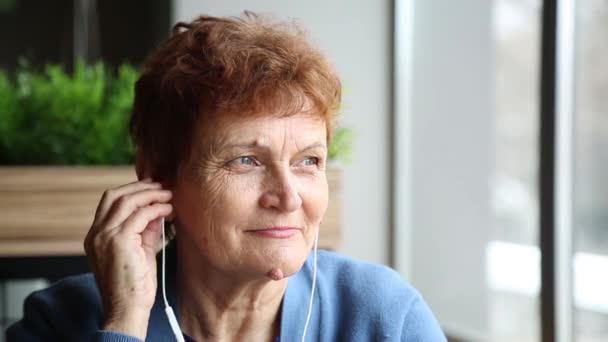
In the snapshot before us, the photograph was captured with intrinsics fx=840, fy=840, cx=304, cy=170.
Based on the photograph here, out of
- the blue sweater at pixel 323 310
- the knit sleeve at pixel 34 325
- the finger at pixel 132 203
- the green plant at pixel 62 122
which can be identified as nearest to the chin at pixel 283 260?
the blue sweater at pixel 323 310

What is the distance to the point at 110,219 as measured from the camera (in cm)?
156

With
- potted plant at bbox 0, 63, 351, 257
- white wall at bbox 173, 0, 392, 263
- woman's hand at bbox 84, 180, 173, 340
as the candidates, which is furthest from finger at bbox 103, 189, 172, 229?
white wall at bbox 173, 0, 392, 263

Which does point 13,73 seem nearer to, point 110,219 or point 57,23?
point 57,23

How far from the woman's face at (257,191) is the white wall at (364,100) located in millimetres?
2623

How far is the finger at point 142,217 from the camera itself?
61.1 inches

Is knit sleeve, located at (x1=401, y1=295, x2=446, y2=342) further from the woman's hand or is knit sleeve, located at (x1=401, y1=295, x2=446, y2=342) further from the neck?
the woman's hand

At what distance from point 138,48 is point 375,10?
4.75ft

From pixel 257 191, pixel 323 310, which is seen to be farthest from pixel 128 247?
pixel 323 310

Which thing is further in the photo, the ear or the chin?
the ear

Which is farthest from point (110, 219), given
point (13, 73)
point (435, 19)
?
point (13, 73)

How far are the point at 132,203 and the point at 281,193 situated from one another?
0.30 metres

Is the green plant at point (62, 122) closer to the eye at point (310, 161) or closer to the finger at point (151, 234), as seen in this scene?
the finger at point (151, 234)

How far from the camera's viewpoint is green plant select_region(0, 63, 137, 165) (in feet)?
8.64

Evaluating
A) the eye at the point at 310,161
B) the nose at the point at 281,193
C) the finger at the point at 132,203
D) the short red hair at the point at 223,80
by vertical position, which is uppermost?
the short red hair at the point at 223,80
